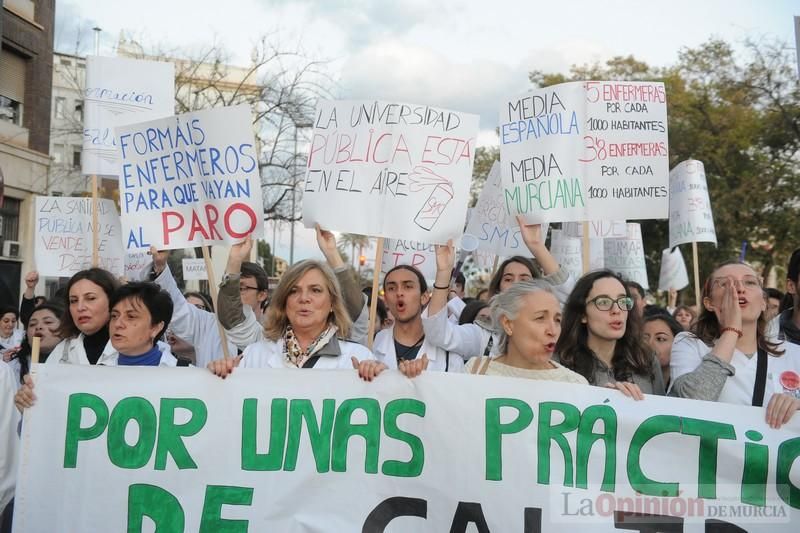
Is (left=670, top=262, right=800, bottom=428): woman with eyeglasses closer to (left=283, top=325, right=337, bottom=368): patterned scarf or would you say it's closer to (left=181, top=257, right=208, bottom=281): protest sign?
(left=283, top=325, right=337, bottom=368): patterned scarf

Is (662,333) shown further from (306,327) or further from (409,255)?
(306,327)

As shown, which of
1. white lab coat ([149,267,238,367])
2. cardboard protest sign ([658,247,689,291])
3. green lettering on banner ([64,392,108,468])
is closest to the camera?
green lettering on banner ([64,392,108,468])

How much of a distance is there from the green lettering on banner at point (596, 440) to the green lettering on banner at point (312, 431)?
3.50 ft

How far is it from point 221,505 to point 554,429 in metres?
1.45

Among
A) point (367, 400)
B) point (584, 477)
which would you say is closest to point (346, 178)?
point (367, 400)

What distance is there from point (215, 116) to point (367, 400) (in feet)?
7.11

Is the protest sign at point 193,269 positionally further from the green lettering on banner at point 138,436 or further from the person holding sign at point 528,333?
the person holding sign at point 528,333

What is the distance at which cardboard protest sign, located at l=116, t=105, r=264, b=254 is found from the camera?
186 inches

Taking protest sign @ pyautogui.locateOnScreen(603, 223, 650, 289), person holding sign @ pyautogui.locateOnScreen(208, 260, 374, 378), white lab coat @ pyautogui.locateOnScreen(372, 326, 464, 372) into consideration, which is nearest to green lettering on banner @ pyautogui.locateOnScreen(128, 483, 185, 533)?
person holding sign @ pyautogui.locateOnScreen(208, 260, 374, 378)

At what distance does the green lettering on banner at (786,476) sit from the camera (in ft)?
10.9

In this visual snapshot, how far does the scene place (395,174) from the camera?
4.75m

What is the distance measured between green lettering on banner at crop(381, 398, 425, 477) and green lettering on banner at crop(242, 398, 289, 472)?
453 millimetres

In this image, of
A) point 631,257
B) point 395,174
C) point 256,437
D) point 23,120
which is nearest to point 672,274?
point 631,257

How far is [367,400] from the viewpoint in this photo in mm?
3553
